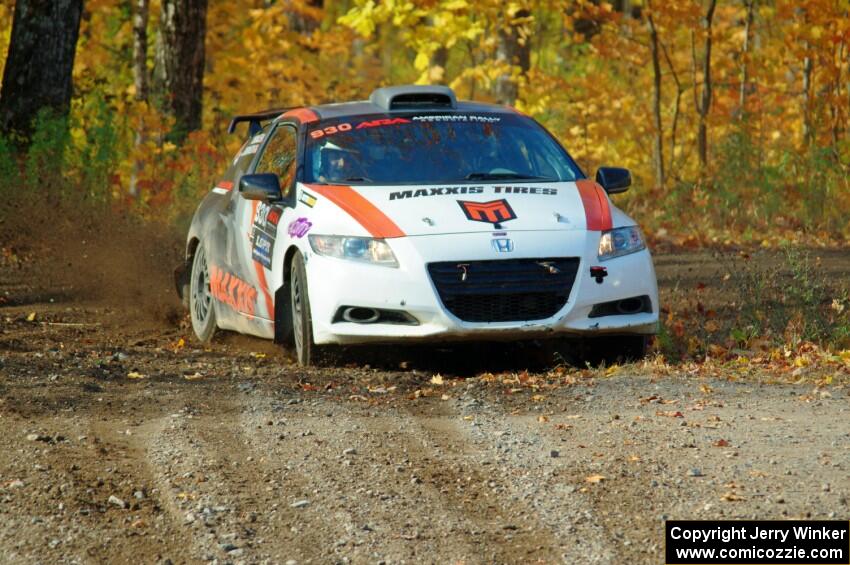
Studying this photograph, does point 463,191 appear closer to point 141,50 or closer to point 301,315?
point 301,315

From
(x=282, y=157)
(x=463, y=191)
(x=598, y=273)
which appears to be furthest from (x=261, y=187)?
(x=598, y=273)

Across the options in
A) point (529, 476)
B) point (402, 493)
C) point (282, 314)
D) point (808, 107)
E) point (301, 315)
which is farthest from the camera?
point (808, 107)

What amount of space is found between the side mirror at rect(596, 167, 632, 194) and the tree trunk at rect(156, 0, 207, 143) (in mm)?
11328

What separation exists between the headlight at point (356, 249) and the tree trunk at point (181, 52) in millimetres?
11846

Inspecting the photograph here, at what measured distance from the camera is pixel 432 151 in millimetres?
9430

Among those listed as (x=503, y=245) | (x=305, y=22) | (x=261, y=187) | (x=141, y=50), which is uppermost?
(x=305, y=22)

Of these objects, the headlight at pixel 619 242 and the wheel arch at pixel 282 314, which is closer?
the headlight at pixel 619 242

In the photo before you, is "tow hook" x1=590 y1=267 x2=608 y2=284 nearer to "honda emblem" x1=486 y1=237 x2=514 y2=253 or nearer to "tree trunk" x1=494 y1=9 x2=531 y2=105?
"honda emblem" x1=486 y1=237 x2=514 y2=253

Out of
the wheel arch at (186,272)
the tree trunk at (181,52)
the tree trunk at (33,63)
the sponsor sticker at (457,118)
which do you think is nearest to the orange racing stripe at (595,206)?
the sponsor sticker at (457,118)

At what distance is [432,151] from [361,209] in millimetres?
1006

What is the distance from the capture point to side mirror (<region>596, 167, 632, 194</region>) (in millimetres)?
9492

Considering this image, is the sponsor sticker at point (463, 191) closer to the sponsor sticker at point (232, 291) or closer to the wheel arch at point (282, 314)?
the wheel arch at point (282, 314)

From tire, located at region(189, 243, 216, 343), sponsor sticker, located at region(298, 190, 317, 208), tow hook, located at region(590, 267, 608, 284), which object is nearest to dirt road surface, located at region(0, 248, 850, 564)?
tow hook, located at region(590, 267, 608, 284)

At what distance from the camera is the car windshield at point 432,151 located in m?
9.24
